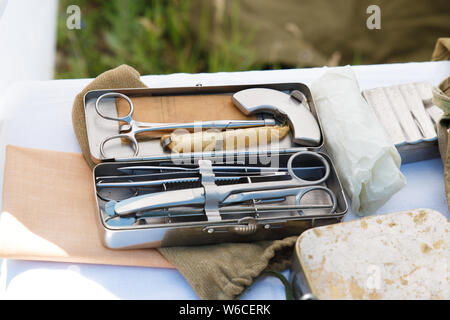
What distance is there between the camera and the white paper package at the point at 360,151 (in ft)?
2.26

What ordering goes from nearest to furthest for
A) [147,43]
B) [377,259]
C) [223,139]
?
[377,259]
[223,139]
[147,43]

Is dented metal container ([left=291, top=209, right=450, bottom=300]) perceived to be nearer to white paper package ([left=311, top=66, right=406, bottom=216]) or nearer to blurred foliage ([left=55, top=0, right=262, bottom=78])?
white paper package ([left=311, top=66, right=406, bottom=216])

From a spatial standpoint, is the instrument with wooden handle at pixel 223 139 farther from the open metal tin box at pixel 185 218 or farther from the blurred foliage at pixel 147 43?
the blurred foliage at pixel 147 43

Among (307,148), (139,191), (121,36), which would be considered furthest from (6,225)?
(121,36)

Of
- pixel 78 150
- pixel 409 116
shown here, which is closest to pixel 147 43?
pixel 78 150

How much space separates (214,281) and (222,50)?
2.74 ft

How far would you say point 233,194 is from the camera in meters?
0.65

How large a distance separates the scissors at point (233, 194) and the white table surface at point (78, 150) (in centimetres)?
8

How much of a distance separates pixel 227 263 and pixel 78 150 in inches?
10.9

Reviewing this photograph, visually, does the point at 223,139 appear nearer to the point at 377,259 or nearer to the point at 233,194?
the point at 233,194

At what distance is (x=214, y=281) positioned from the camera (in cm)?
63

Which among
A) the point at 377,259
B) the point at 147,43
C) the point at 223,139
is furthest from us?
the point at 147,43

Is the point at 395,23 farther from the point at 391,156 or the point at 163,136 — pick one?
the point at 163,136

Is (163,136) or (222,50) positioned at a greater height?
(222,50)
